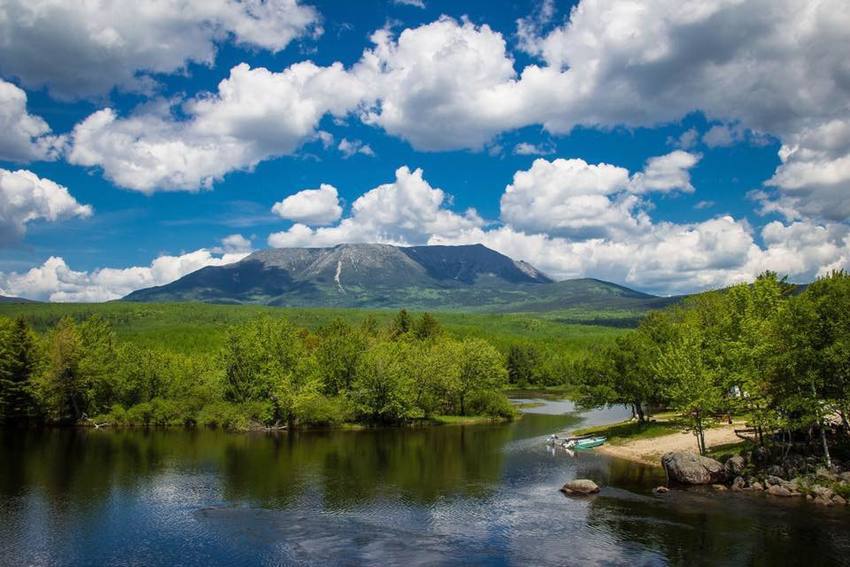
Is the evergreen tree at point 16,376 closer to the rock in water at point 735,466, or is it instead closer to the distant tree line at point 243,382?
the distant tree line at point 243,382

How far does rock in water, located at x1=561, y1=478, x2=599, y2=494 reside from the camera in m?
61.9

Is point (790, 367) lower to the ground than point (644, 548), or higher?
higher

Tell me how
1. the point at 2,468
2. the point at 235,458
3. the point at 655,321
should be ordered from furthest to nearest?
the point at 655,321, the point at 235,458, the point at 2,468

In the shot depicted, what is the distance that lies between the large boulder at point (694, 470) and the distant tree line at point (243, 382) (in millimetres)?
57083

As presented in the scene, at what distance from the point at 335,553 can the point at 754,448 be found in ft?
152

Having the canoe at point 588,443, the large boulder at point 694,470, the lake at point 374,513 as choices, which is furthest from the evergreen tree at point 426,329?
the large boulder at point 694,470

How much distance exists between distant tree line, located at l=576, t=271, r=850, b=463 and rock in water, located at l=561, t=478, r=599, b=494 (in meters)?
15.3

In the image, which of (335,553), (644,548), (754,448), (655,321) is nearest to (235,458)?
(335,553)

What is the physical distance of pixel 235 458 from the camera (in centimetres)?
8162

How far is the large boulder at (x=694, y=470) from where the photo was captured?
6297 cm

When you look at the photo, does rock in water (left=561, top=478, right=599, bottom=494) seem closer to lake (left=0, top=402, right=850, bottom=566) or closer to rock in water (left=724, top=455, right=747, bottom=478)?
lake (left=0, top=402, right=850, bottom=566)

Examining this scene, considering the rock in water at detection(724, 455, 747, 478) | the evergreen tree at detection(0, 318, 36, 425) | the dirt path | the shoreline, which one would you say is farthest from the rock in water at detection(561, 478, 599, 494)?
the evergreen tree at detection(0, 318, 36, 425)

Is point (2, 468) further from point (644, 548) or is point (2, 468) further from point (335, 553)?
point (644, 548)

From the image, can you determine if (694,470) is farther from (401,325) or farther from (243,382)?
(401,325)
